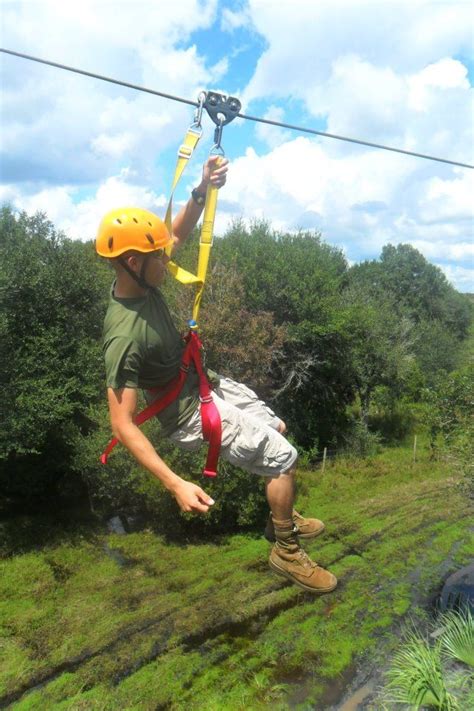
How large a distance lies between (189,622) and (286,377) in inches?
490

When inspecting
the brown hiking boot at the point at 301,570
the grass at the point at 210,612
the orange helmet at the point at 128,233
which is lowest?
the grass at the point at 210,612

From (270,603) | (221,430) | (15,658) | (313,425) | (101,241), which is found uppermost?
(101,241)

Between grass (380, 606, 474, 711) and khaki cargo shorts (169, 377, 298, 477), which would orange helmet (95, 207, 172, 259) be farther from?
grass (380, 606, 474, 711)

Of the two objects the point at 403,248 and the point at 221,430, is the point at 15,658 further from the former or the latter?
the point at 403,248

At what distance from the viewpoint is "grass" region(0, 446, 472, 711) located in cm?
802

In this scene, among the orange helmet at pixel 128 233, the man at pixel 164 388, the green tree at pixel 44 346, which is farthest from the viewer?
the green tree at pixel 44 346

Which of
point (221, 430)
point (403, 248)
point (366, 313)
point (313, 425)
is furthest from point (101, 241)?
point (403, 248)

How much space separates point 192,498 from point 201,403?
74 cm

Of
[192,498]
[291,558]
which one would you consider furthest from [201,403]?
[291,558]

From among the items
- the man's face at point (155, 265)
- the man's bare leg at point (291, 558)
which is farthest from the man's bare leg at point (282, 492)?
the man's face at point (155, 265)

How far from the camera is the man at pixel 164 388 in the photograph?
2.78 meters

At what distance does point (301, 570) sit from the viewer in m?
3.55

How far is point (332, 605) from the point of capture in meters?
9.34

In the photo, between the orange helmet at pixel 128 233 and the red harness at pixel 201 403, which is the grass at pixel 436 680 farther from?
the orange helmet at pixel 128 233
